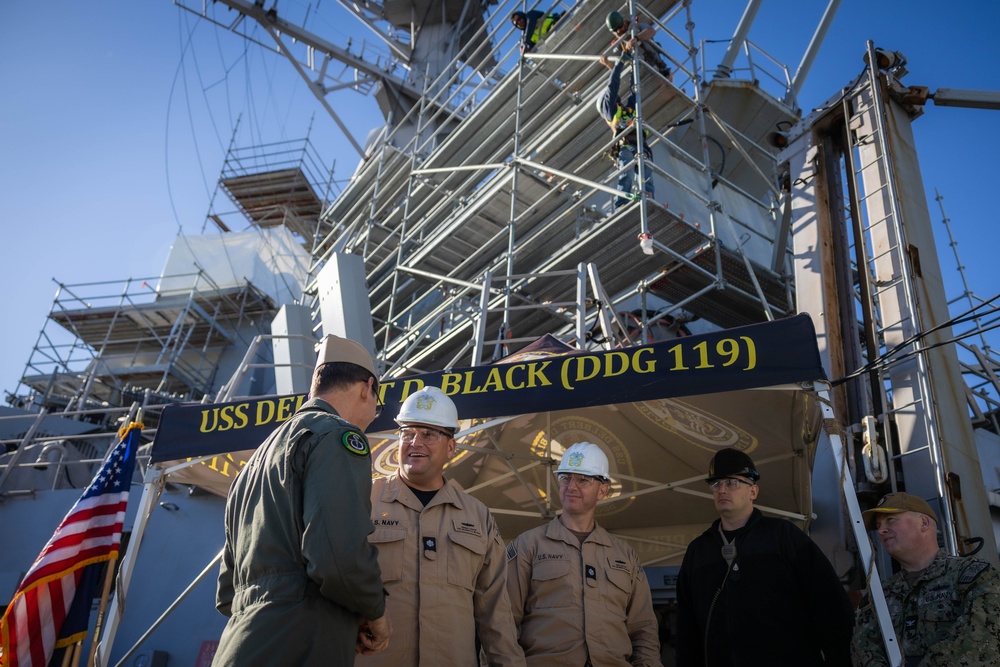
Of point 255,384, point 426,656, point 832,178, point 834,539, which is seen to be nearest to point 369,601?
point 426,656

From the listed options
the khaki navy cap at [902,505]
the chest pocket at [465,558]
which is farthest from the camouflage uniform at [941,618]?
the chest pocket at [465,558]

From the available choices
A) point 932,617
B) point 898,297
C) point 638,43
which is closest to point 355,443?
point 932,617

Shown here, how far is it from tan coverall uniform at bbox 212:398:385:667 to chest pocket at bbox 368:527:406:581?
Answer: 781 millimetres

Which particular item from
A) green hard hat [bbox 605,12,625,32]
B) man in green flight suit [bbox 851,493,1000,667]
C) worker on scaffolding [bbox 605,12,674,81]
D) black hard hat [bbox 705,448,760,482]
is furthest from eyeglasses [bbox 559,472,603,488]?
green hard hat [bbox 605,12,625,32]

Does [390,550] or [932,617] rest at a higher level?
[390,550]

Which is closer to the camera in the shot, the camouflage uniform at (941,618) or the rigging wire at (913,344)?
the camouflage uniform at (941,618)

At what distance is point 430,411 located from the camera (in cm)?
365

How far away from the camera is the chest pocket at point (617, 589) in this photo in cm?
389

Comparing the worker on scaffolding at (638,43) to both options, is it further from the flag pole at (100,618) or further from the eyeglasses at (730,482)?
the flag pole at (100,618)

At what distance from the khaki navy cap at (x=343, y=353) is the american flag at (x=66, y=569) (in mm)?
3077

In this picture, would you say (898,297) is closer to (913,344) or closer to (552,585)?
(913,344)

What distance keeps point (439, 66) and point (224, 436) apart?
18.9 m

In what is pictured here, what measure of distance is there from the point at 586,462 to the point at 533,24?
423 inches

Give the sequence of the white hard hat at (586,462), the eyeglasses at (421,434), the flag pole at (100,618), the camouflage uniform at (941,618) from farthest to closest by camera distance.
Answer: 1. the flag pole at (100,618)
2. the white hard hat at (586,462)
3. the eyeglasses at (421,434)
4. the camouflage uniform at (941,618)
